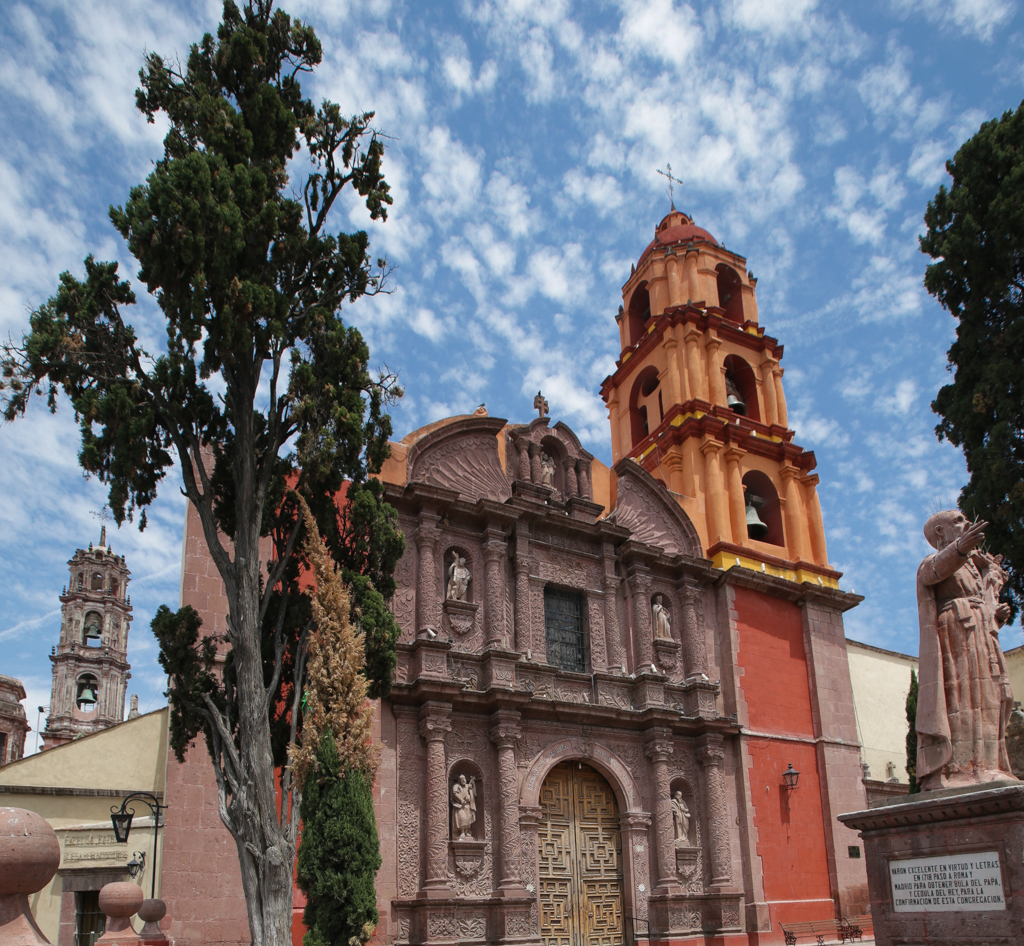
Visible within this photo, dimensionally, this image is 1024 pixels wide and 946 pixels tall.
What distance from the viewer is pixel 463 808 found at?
43.2ft

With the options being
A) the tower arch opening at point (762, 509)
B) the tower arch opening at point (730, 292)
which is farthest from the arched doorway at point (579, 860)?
the tower arch opening at point (730, 292)

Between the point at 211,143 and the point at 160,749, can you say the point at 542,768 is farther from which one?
the point at 211,143

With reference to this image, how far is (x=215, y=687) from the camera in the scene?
1026cm

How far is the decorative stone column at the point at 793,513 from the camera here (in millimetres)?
19000

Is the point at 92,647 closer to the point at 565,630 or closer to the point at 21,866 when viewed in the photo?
the point at 565,630

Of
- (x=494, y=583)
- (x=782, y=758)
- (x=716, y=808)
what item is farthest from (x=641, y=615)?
(x=782, y=758)

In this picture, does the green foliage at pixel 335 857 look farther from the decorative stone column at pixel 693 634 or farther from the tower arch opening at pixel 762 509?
the tower arch opening at pixel 762 509

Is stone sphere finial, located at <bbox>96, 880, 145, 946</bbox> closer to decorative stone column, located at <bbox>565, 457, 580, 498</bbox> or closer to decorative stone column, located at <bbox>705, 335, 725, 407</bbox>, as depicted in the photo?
decorative stone column, located at <bbox>565, 457, 580, 498</bbox>

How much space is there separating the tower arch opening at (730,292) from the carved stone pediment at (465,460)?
27.4ft

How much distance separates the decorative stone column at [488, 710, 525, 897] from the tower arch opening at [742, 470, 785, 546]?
755 centimetres

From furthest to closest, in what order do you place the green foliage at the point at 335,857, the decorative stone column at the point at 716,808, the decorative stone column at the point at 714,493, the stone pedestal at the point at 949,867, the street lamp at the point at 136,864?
the decorative stone column at the point at 714,493 → the decorative stone column at the point at 716,808 → the street lamp at the point at 136,864 → the green foliage at the point at 335,857 → the stone pedestal at the point at 949,867

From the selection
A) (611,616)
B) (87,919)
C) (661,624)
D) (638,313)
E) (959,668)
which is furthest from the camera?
(638,313)

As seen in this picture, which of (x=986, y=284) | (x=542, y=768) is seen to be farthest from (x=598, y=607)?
(x=986, y=284)

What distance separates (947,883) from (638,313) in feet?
59.0
